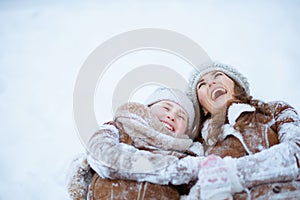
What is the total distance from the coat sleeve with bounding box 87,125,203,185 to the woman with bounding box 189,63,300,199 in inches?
3.3

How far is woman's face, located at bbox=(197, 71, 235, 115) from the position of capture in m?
2.23

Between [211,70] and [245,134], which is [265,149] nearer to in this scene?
[245,134]

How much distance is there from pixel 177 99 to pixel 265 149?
63cm

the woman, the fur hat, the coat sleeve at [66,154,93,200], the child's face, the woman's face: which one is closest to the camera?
the woman

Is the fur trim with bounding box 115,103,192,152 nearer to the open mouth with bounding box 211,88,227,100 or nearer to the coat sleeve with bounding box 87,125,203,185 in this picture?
the coat sleeve with bounding box 87,125,203,185

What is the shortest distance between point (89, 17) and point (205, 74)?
4.33ft

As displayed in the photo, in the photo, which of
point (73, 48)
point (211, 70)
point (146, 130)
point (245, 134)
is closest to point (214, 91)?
point (211, 70)

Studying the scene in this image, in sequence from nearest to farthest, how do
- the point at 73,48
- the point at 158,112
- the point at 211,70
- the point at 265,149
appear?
the point at 265,149, the point at 158,112, the point at 211,70, the point at 73,48

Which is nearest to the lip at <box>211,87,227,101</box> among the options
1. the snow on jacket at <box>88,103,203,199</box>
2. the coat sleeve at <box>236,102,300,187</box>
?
the snow on jacket at <box>88,103,203,199</box>

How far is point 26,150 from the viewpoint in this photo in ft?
9.59

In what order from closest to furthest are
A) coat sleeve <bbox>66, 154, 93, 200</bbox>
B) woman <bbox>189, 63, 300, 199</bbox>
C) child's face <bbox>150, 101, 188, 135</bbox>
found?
woman <bbox>189, 63, 300, 199</bbox>, coat sleeve <bbox>66, 154, 93, 200</bbox>, child's face <bbox>150, 101, 188, 135</bbox>

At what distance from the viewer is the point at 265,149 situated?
182 centimetres

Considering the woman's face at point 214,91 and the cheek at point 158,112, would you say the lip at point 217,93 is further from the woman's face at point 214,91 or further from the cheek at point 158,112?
the cheek at point 158,112

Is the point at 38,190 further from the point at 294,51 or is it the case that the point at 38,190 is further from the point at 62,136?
the point at 294,51
